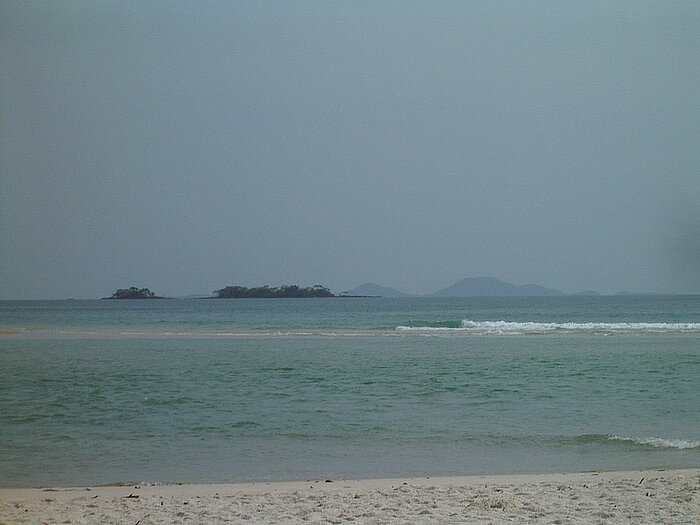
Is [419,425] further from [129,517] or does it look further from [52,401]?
[52,401]

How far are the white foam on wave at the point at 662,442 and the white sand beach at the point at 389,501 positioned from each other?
6.03 feet

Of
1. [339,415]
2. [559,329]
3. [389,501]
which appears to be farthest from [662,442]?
[559,329]

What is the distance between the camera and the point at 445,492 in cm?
772

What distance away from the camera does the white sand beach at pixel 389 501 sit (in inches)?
267

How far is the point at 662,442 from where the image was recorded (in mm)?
10500

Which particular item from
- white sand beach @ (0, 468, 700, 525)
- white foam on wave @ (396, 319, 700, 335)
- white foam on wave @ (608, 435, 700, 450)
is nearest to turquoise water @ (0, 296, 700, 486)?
white foam on wave @ (608, 435, 700, 450)

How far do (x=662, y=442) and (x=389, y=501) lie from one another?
17.2 feet

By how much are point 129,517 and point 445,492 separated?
326cm

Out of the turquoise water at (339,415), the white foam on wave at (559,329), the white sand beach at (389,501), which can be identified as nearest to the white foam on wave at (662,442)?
the turquoise water at (339,415)

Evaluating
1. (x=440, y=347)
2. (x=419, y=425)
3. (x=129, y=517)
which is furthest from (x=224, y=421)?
(x=440, y=347)

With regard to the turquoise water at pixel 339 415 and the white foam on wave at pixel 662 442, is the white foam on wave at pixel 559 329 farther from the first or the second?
the white foam on wave at pixel 662 442

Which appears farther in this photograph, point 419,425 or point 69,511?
point 419,425

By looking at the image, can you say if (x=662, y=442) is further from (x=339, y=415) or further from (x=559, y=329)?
(x=559, y=329)

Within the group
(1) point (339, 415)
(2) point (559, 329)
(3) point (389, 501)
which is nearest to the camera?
(3) point (389, 501)
